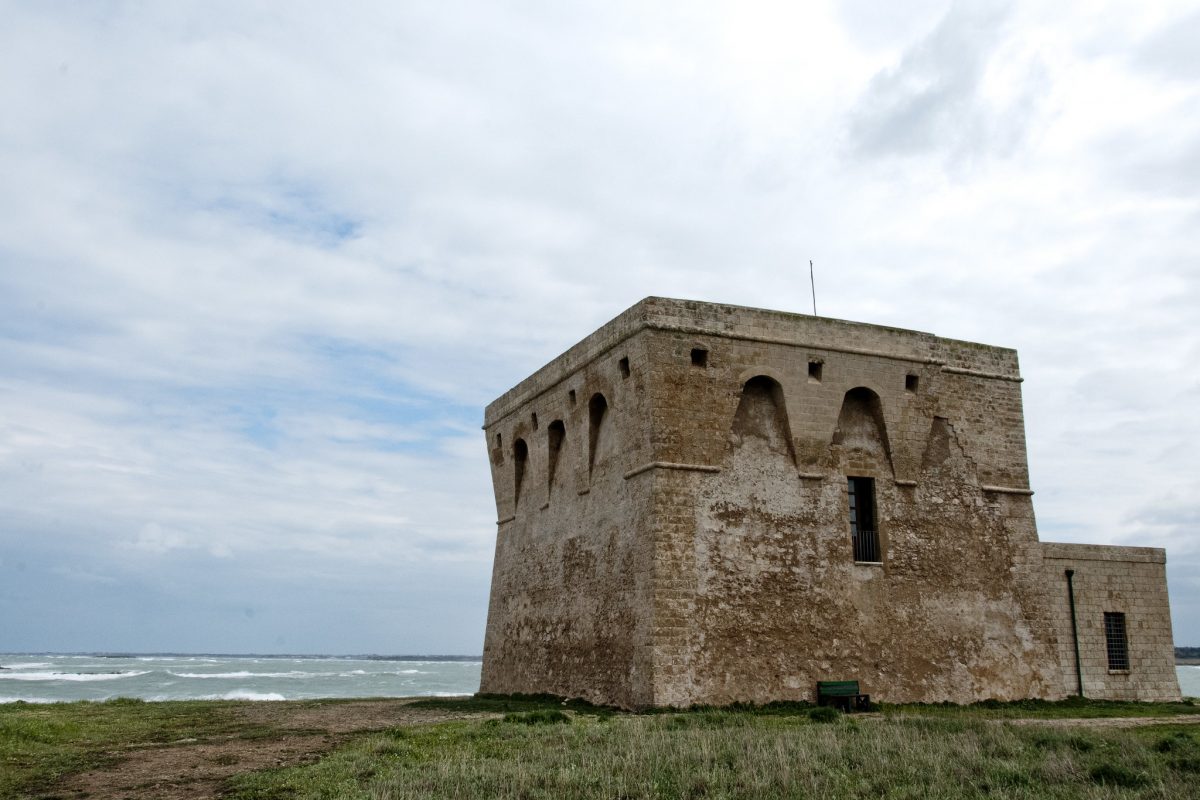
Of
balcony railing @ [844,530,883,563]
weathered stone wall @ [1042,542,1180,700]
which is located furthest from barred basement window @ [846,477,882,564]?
weathered stone wall @ [1042,542,1180,700]

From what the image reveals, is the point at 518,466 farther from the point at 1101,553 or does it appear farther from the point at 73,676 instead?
the point at 73,676

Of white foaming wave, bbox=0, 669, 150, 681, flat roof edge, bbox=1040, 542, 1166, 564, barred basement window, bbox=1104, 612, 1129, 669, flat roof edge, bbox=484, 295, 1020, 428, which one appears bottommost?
white foaming wave, bbox=0, 669, 150, 681

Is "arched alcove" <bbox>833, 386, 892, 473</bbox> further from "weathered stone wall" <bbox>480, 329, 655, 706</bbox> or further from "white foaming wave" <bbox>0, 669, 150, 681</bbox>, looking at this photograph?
"white foaming wave" <bbox>0, 669, 150, 681</bbox>

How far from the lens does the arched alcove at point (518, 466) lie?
24797 mm

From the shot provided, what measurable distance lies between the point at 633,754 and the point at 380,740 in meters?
3.72

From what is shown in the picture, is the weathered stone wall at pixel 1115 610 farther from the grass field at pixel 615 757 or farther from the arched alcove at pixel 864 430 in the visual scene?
the arched alcove at pixel 864 430

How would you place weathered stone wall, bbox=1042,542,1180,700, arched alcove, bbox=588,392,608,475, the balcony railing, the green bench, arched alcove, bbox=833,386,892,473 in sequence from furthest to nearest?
1. weathered stone wall, bbox=1042,542,1180,700
2. arched alcove, bbox=588,392,608,475
3. arched alcove, bbox=833,386,892,473
4. the balcony railing
5. the green bench

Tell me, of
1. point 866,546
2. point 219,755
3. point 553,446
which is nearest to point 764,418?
point 866,546

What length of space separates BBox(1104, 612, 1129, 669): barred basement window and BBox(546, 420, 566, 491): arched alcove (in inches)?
499

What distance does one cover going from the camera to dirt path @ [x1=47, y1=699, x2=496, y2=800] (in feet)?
31.8

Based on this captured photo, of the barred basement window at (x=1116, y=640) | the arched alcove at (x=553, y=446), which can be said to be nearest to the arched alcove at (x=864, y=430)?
the arched alcove at (x=553, y=446)

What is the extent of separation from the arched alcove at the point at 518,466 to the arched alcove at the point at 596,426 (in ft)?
14.3

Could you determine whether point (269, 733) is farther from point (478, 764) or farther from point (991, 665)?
point (991, 665)

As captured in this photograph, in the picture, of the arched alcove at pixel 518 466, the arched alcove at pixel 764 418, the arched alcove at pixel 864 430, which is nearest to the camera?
the arched alcove at pixel 764 418
